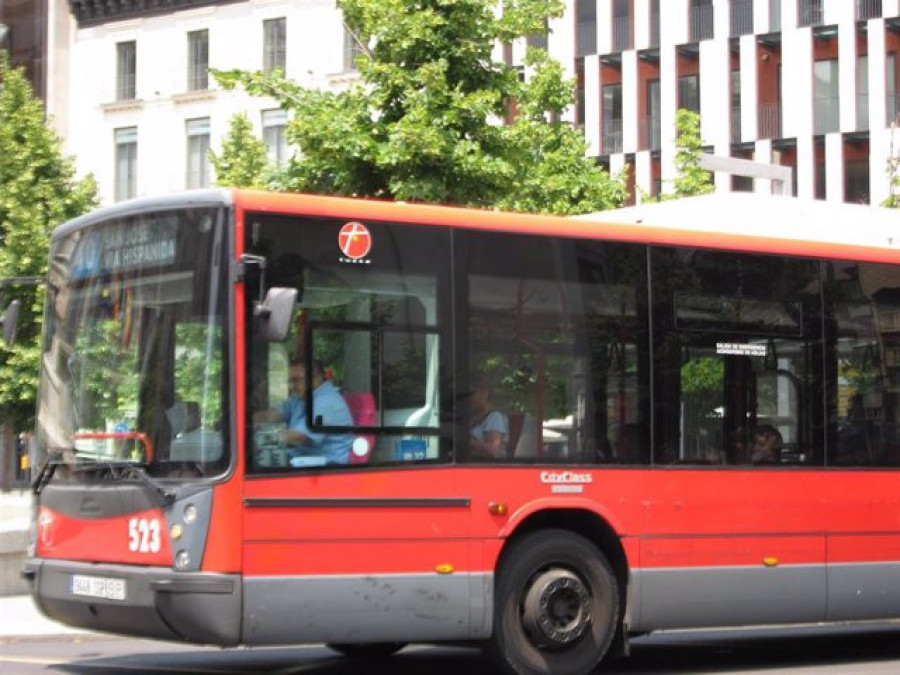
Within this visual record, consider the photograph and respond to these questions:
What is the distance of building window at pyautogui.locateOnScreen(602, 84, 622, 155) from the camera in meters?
53.0

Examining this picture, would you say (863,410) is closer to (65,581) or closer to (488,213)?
(488,213)

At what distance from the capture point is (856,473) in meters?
13.0

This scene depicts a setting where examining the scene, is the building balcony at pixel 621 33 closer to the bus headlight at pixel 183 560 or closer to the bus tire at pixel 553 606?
the bus tire at pixel 553 606

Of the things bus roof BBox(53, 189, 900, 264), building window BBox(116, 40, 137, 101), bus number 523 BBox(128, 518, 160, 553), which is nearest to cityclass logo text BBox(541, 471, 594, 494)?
bus roof BBox(53, 189, 900, 264)

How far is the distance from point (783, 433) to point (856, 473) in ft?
2.42

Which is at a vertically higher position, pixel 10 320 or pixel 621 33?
pixel 621 33

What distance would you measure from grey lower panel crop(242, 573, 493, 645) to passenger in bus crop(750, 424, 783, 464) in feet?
7.83

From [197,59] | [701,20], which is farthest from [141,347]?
[197,59]

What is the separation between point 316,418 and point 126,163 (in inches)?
1875

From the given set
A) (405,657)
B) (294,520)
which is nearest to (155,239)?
(294,520)

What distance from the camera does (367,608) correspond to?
10.7m

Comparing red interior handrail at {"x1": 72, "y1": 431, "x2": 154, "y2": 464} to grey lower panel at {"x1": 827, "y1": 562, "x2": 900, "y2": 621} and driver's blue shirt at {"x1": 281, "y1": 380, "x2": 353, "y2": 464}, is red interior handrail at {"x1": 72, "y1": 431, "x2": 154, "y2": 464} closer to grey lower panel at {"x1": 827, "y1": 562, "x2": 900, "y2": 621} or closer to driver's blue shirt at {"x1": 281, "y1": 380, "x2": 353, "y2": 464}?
driver's blue shirt at {"x1": 281, "y1": 380, "x2": 353, "y2": 464}

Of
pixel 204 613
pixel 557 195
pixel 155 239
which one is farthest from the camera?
pixel 557 195

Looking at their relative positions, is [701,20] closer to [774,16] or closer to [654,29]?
[654,29]
